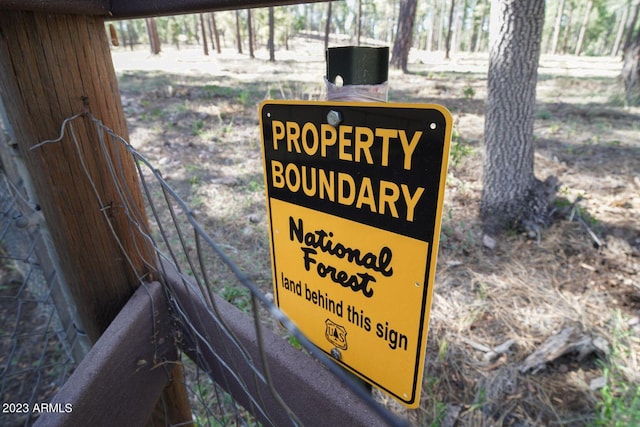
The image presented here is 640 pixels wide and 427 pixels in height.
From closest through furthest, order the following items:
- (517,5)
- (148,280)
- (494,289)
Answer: (148,280)
(494,289)
(517,5)

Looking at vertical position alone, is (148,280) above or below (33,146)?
below

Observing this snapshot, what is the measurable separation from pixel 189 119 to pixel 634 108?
9.29m

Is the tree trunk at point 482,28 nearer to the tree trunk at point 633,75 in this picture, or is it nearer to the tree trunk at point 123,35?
the tree trunk at point 633,75

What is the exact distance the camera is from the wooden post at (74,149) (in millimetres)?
916

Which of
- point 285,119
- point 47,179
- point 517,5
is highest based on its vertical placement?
point 517,5

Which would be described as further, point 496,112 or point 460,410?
point 496,112

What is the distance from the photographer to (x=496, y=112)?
3.67 metres

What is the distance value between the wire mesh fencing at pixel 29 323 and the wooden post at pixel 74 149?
0.21 m

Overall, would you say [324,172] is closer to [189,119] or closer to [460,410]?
[460,410]

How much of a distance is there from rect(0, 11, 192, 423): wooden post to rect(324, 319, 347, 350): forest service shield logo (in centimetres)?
71

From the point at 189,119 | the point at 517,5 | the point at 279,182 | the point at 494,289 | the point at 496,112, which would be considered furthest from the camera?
the point at 189,119

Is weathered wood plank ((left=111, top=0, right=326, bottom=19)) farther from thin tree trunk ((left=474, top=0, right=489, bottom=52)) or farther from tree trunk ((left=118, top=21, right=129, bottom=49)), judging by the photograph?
tree trunk ((left=118, top=21, right=129, bottom=49))

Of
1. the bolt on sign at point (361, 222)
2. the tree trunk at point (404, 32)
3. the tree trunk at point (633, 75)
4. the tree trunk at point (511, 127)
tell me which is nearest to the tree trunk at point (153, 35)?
the tree trunk at point (404, 32)

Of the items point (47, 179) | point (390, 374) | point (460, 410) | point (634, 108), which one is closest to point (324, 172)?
point (390, 374)
